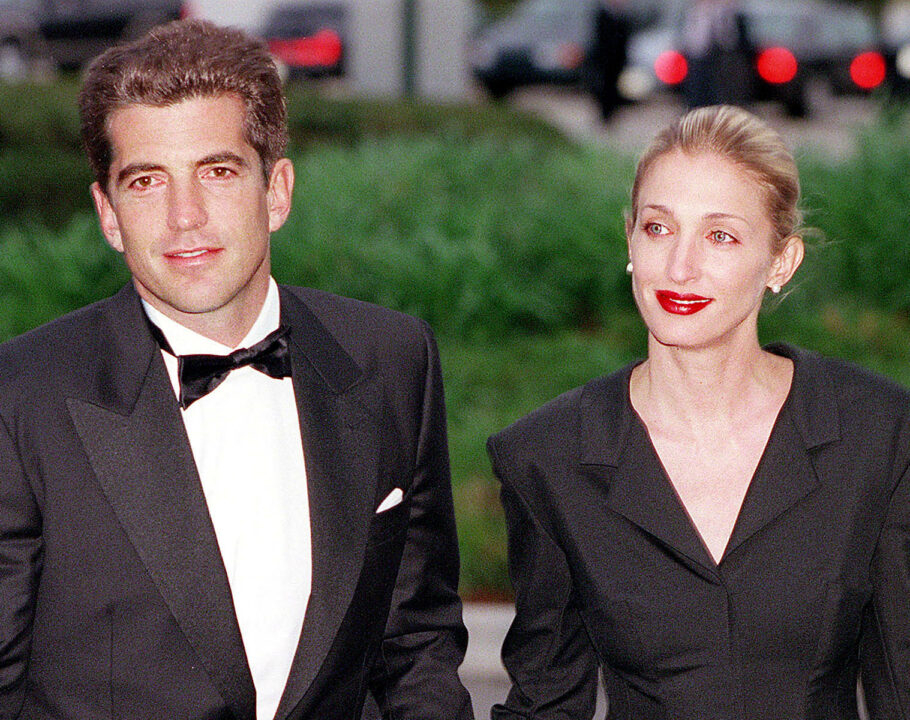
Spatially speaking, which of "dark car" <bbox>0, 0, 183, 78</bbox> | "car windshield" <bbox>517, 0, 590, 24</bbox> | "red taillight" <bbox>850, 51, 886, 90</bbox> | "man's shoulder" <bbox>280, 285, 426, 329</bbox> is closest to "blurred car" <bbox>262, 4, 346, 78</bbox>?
"dark car" <bbox>0, 0, 183, 78</bbox>

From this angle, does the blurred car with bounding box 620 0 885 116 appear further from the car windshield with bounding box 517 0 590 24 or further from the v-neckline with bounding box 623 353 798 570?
the v-neckline with bounding box 623 353 798 570

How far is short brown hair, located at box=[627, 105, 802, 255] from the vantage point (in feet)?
12.1

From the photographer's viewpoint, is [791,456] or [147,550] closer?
[147,550]

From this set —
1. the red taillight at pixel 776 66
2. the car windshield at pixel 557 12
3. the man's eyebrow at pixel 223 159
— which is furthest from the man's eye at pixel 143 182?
the car windshield at pixel 557 12

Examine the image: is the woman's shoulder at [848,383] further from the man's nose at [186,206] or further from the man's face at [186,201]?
the man's nose at [186,206]

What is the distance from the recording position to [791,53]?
25266mm

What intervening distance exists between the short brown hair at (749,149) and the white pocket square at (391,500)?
963 mm

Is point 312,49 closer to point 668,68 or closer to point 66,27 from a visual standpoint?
point 66,27

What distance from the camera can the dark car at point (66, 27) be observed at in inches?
1119

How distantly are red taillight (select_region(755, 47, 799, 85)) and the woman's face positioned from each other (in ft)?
71.8

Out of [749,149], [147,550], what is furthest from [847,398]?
[147,550]

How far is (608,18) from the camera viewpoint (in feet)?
65.9

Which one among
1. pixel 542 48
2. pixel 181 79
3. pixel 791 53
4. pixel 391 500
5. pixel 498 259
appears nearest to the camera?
pixel 181 79

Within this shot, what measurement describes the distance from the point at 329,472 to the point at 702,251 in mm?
988
